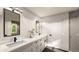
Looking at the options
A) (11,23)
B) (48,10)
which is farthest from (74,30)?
(11,23)

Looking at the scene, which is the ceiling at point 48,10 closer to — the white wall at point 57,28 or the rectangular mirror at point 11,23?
the white wall at point 57,28

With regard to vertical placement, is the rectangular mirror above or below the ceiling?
below

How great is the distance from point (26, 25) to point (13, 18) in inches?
16.5

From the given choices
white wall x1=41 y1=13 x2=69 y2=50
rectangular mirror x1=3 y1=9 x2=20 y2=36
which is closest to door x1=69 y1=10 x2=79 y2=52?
white wall x1=41 y1=13 x2=69 y2=50

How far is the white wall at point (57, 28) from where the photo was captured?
1620 mm

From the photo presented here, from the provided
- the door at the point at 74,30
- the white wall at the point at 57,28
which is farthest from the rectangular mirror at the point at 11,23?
the door at the point at 74,30

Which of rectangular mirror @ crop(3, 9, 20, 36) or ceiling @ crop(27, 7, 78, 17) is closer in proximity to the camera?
ceiling @ crop(27, 7, 78, 17)

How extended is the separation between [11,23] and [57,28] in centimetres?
98

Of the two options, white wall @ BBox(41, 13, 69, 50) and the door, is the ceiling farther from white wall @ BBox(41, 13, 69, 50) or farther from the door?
the door

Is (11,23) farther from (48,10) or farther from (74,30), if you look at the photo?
(74,30)

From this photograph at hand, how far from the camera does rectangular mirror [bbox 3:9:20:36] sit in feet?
5.07

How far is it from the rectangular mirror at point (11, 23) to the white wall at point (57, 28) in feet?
2.07

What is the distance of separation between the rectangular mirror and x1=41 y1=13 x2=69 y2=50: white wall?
2.07ft

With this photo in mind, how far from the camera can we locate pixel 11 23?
166 cm
